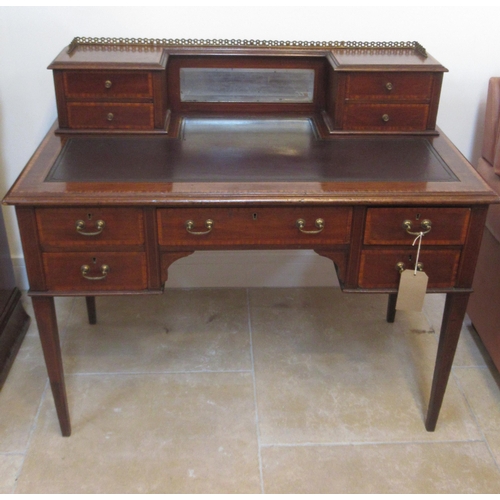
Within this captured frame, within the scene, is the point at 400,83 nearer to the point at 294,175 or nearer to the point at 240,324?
the point at 294,175

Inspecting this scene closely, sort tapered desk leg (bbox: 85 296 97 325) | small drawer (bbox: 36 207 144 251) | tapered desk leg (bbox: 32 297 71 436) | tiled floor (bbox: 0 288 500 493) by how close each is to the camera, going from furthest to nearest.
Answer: tapered desk leg (bbox: 85 296 97 325) → tiled floor (bbox: 0 288 500 493) → tapered desk leg (bbox: 32 297 71 436) → small drawer (bbox: 36 207 144 251)

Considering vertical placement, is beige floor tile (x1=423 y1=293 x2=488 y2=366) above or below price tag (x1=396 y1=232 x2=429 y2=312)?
below

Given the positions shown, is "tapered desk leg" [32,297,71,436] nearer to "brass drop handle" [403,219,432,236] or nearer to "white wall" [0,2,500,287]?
"white wall" [0,2,500,287]

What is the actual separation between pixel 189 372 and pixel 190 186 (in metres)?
0.87

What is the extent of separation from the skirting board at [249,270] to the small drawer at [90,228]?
96cm

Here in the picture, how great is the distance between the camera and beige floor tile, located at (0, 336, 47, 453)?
1959 millimetres

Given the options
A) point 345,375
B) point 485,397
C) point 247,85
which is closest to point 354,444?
point 345,375

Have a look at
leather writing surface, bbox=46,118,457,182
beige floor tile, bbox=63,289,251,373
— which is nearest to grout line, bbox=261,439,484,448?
beige floor tile, bbox=63,289,251,373

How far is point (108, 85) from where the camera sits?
1844mm

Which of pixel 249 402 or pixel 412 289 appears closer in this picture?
pixel 412 289

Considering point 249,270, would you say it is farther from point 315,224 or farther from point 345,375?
point 315,224

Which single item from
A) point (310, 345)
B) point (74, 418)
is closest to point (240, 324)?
point (310, 345)

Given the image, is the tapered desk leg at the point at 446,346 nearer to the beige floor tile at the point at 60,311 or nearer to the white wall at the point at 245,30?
the white wall at the point at 245,30

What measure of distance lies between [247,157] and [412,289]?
0.57 m
